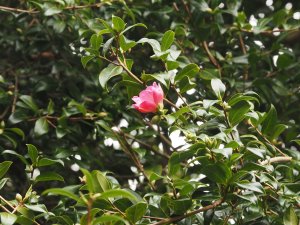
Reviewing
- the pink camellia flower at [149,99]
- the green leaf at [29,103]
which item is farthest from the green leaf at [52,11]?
the pink camellia flower at [149,99]

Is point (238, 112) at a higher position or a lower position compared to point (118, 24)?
lower

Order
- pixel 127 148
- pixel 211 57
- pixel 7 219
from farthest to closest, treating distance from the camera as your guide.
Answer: pixel 211 57 → pixel 127 148 → pixel 7 219

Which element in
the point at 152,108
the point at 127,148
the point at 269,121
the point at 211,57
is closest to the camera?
the point at 152,108

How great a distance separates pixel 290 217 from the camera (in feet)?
4.32

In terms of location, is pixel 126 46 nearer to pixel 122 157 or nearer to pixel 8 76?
pixel 122 157

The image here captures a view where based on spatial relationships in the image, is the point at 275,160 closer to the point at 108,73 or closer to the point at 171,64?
the point at 171,64

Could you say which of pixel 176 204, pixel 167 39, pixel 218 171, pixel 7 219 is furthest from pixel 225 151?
pixel 7 219

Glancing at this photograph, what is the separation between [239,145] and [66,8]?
99cm

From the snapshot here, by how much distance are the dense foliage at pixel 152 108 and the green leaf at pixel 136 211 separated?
0.06m

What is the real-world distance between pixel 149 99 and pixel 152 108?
1.8 inches

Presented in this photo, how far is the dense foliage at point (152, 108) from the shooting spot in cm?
136

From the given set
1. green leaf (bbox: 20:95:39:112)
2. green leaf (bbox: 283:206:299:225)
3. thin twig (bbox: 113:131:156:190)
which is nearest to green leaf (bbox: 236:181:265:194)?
green leaf (bbox: 283:206:299:225)

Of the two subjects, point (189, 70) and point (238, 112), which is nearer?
point (238, 112)

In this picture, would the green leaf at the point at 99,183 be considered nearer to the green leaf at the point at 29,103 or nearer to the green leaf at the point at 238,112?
the green leaf at the point at 238,112
